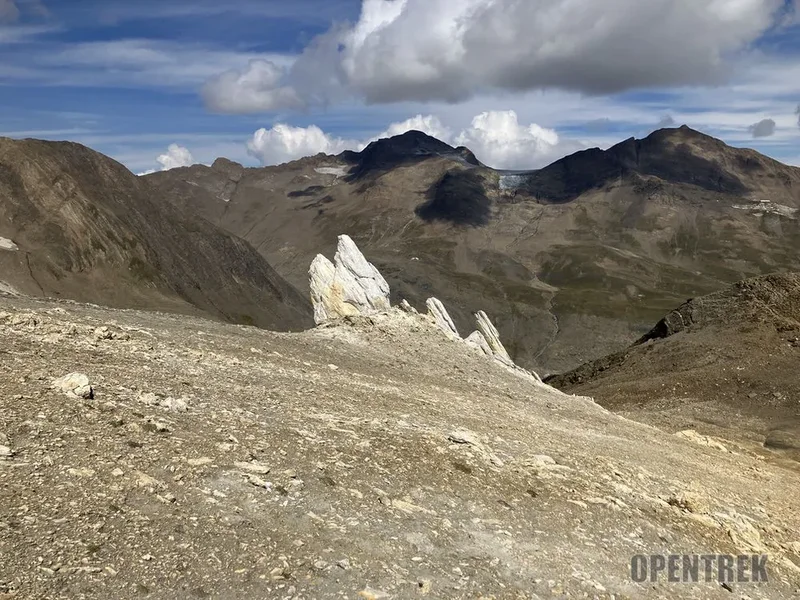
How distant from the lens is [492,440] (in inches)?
882

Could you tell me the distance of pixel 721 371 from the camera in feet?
181

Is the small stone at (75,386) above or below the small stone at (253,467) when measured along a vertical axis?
above

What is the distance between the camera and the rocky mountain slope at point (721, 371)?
44875 mm

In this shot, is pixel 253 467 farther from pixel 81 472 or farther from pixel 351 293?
pixel 351 293

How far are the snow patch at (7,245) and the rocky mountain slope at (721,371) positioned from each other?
12852 cm

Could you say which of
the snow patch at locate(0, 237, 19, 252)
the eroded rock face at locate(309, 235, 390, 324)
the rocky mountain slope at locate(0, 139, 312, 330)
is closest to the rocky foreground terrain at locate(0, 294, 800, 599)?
the eroded rock face at locate(309, 235, 390, 324)

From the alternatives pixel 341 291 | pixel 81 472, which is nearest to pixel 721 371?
pixel 341 291

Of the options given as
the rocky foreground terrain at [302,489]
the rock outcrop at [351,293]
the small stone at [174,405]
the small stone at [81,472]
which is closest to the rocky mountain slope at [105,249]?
the rock outcrop at [351,293]

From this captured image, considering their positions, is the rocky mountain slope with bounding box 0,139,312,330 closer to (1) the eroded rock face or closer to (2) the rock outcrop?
(2) the rock outcrop

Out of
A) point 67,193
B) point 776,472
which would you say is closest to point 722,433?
point 776,472

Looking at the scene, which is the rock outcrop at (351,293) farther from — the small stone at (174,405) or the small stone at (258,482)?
the small stone at (258,482)

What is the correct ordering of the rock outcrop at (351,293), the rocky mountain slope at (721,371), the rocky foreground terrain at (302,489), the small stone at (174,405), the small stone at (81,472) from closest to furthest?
the rocky foreground terrain at (302,489) → the small stone at (81,472) → the small stone at (174,405) → the rocky mountain slope at (721,371) → the rock outcrop at (351,293)

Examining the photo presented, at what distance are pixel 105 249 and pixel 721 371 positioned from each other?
146344 mm

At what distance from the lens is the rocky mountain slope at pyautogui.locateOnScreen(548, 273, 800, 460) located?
147ft
